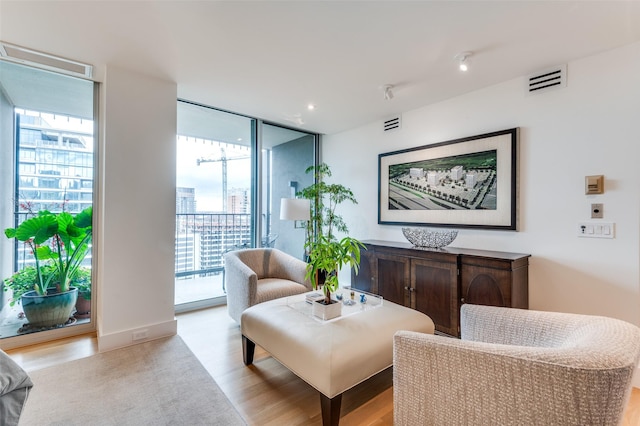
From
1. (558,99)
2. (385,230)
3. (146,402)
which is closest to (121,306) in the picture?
(146,402)

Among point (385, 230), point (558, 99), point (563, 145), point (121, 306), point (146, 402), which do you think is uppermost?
point (558, 99)

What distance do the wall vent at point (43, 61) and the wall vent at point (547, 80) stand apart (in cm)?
387

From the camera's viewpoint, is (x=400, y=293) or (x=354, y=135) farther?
(x=354, y=135)

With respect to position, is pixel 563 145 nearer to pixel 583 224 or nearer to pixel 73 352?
pixel 583 224

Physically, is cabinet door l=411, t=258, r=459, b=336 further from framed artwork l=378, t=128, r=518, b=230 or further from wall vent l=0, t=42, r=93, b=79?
wall vent l=0, t=42, r=93, b=79

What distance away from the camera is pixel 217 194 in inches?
146

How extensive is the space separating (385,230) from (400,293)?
1.00 metres

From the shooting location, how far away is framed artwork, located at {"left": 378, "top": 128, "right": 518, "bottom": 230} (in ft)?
8.71

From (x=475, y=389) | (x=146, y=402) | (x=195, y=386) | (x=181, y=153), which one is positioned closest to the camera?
(x=475, y=389)

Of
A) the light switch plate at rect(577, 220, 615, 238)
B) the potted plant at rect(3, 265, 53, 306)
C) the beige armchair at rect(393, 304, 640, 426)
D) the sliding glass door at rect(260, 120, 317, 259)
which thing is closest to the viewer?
the beige armchair at rect(393, 304, 640, 426)

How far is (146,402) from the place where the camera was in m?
1.81

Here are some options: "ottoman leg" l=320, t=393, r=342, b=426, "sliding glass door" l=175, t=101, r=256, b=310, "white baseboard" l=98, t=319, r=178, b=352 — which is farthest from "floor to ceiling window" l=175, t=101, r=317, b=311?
"ottoman leg" l=320, t=393, r=342, b=426

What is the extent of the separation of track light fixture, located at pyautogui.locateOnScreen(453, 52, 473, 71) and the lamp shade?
216cm

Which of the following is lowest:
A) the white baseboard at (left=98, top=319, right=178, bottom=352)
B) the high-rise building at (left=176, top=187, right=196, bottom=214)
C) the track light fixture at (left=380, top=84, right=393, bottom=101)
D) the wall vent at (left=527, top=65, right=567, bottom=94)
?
the white baseboard at (left=98, top=319, right=178, bottom=352)
